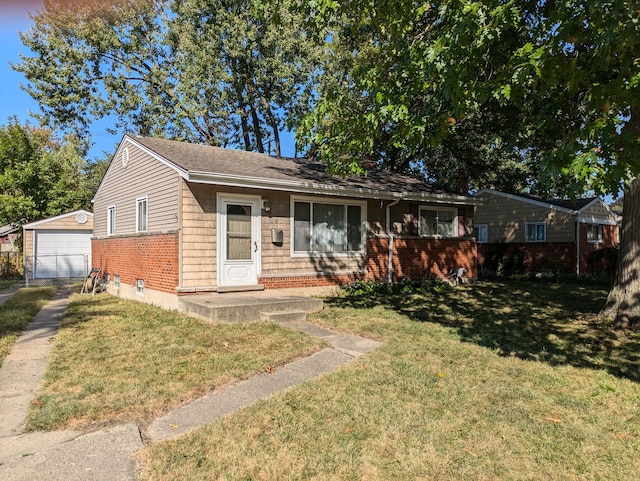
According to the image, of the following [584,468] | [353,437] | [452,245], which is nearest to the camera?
[584,468]

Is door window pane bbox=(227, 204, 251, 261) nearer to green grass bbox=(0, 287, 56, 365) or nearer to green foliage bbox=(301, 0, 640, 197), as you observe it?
green foliage bbox=(301, 0, 640, 197)

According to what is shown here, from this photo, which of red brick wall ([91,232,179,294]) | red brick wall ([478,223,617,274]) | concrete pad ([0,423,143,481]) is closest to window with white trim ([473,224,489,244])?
red brick wall ([478,223,617,274])

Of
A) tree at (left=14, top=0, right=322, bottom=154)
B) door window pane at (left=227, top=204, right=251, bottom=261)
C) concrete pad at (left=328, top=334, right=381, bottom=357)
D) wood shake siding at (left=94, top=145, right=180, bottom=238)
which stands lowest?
concrete pad at (left=328, top=334, right=381, bottom=357)

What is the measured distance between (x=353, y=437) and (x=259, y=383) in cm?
163

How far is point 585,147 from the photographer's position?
477cm

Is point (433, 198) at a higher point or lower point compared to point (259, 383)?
higher

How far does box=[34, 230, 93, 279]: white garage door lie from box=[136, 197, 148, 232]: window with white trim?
9.28m

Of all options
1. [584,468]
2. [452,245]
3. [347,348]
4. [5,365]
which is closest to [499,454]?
[584,468]

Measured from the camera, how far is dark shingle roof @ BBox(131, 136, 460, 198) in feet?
32.8

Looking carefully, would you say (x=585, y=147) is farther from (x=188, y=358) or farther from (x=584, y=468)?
(x=188, y=358)

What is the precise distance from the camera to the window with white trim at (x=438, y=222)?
1394cm

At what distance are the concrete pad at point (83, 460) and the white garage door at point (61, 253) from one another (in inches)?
711

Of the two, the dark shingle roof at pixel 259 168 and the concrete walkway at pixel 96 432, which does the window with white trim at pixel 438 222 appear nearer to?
the dark shingle roof at pixel 259 168

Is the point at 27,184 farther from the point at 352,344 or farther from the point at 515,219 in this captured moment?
the point at 515,219
